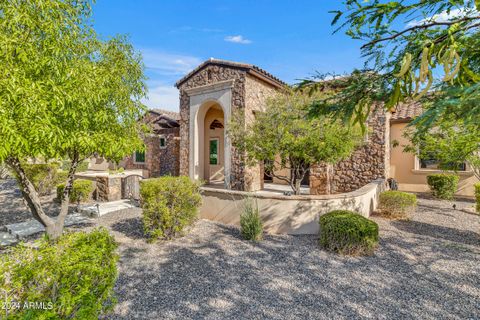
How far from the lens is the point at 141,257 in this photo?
18.4 feet

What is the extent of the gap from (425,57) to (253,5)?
8.90 meters

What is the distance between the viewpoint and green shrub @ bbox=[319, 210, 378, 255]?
18.6 ft

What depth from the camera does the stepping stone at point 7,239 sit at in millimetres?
6573

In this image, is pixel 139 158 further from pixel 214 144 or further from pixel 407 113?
pixel 407 113

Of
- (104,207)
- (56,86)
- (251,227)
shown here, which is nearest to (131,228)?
(104,207)

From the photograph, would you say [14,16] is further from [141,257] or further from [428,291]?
[428,291]

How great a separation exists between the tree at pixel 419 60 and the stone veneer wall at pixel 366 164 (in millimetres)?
8909

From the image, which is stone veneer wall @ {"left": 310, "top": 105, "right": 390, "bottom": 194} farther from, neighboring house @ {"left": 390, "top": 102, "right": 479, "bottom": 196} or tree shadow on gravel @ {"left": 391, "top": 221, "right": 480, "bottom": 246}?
tree shadow on gravel @ {"left": 391, "top": 221, "right": 480, "bottom": 246}

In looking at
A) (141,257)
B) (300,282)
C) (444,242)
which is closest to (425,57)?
(300,282)

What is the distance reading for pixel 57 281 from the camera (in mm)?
2525

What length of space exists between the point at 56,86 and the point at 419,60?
4.93 metres

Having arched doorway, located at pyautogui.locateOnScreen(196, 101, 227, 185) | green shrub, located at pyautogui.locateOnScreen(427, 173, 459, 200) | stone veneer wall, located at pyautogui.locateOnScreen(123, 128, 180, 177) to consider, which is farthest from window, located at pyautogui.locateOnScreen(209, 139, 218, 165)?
green shrub, located at pyautogui.locateOnScreen(427, 173, 459, 200)

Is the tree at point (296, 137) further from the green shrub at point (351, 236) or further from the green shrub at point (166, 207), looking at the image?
the green shrub at point (166, 207)

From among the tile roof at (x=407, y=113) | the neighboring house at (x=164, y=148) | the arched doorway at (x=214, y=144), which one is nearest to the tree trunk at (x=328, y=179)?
the tile roof at (x=407, y=113)
